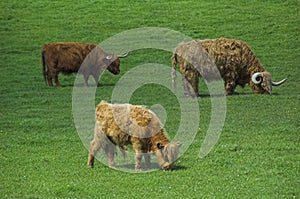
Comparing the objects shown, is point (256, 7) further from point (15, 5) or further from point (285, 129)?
point (285, 129)

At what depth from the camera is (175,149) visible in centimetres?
1147

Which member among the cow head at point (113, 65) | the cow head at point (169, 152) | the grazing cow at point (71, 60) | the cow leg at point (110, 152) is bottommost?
the cow head at point (113, 65)

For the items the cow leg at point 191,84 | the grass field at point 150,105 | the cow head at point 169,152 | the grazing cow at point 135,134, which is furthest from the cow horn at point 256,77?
the cow head at point 169,152

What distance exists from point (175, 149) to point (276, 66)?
16257mm

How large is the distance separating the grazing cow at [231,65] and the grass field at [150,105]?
0.42 meters

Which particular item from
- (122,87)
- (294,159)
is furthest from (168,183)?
(122,87)

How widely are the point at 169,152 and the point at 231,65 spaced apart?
9.86 meters

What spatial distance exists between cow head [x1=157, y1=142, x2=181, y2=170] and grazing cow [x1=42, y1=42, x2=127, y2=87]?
1345 cm

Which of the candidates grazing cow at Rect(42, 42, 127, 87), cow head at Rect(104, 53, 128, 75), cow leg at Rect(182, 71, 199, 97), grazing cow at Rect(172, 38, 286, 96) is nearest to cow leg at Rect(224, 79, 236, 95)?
grazing cow at Rect(172, 38, 286, 96)

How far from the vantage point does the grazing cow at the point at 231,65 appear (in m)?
20.9

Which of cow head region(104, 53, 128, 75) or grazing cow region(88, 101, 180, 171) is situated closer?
grazing cow region(88, 101, 180, 171)

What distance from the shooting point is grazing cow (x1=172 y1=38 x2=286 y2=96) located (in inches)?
824

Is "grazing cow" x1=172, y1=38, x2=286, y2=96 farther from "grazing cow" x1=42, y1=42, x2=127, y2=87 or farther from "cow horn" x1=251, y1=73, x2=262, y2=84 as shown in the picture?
"grazing cow" x1=42, y1=42, x2=127, y2=87

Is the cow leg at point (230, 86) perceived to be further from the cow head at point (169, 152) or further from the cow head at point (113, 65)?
the cow head at point (169, 152)
